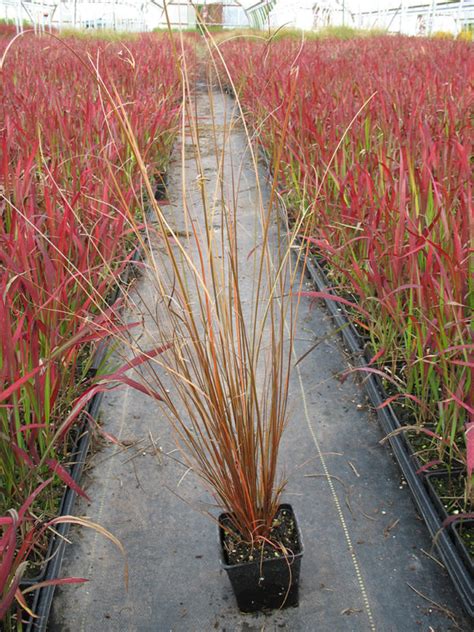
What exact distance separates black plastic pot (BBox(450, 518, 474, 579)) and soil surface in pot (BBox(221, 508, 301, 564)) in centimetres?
32

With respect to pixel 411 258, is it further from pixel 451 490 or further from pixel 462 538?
pixel 462 538

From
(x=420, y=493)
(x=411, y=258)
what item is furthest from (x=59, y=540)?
(x=411, y=258)

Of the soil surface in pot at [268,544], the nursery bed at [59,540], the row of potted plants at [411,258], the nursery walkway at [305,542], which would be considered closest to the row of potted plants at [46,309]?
the nursery bed at [59,540]

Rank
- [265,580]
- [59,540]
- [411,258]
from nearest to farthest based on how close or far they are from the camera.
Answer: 1. [265,580]
2. [59,540]
3. [411,258]

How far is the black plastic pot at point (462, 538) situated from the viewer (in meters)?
1.12

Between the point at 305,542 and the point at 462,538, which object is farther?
the point at 305,542

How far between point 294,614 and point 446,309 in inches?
29.0

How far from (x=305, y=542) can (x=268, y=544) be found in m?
0.22

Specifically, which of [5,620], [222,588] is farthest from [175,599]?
[5,620]

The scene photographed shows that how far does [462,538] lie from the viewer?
1200mm

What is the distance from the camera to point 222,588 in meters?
1.23

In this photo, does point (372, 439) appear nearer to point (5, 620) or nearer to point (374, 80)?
point (5, 620)

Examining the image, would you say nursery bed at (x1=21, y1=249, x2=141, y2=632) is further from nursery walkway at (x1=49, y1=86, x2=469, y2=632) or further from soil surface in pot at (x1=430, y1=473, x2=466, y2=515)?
soil surface in pot at (x1=430, y1=473, x2=466, y2=515)

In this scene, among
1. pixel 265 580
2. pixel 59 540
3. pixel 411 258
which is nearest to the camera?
pixel 265 580
